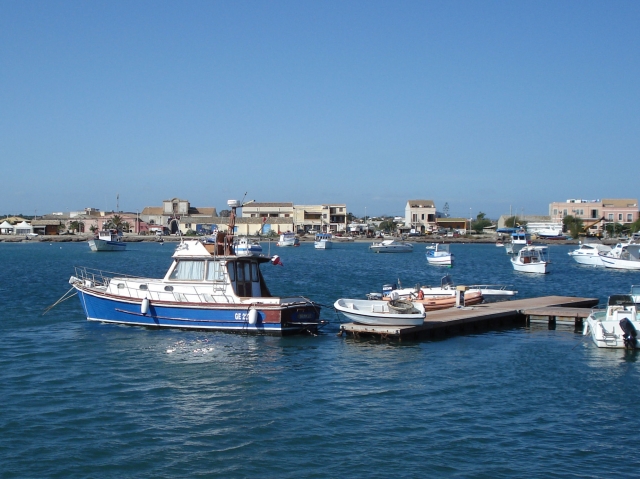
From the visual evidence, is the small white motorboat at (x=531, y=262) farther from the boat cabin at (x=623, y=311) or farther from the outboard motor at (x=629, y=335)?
the outboard motor at (x=629, y=335)

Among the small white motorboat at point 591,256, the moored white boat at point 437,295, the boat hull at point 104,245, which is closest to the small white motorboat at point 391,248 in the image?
the small white motorboat at point 591,256

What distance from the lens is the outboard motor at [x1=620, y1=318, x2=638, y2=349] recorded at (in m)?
24.2

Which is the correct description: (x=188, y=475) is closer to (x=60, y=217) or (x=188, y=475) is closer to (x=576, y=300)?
(x=576, y=300)

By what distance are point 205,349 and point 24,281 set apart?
30388 mm

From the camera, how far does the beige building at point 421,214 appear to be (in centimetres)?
17116

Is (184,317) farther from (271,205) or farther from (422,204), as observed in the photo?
(422,204)

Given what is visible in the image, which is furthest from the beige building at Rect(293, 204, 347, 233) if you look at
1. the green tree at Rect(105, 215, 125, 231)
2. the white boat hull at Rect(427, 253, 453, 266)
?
the white boat hull at Rect(427, 253, 453, 266)

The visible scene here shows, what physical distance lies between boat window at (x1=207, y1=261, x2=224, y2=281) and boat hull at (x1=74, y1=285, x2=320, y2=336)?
1.16m

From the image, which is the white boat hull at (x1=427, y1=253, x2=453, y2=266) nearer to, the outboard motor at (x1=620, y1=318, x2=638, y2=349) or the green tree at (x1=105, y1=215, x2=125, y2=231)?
the outboard motor at (x1=620, y1=318, x2=638, y2=349)

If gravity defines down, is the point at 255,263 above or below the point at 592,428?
above

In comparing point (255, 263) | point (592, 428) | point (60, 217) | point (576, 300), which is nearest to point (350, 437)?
point (592, 428)

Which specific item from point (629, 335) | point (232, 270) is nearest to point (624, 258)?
point (629, 335)

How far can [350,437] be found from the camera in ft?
51.1

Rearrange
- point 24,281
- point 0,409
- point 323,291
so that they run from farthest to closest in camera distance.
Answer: point 24,281 → point 323,291 → point 0,409
